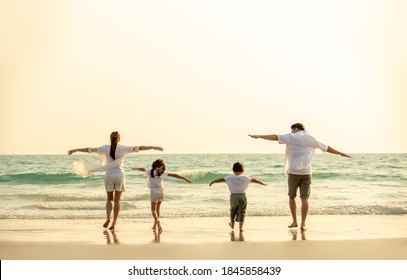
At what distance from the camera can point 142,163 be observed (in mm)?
53312

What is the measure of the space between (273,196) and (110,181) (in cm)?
1224

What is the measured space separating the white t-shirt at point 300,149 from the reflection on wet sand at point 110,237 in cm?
315

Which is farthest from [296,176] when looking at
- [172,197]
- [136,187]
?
[136,187]

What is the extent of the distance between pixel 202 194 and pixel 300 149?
41.3ft

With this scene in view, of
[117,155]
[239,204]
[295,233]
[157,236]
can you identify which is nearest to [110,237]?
[157,236]

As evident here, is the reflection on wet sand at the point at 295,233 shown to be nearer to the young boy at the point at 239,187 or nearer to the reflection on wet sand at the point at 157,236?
the young boy at the point at 239,187

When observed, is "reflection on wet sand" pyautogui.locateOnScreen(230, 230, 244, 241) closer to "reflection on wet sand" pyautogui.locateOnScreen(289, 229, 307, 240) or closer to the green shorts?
the green shorts

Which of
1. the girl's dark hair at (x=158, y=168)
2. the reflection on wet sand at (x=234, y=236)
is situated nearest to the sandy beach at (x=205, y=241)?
the reflection on wet sand at (x=234, y=236)

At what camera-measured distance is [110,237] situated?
34.2 ft

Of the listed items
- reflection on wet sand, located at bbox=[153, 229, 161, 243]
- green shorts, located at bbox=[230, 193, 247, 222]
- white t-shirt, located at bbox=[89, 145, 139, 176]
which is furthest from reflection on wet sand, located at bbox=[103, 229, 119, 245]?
green shorts, located at bbox=[230, 193, 247, 222]

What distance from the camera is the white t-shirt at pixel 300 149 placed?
1088 centimetres

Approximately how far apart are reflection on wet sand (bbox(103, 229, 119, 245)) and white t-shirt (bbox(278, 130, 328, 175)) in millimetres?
3146

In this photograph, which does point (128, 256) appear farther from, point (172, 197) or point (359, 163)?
point (359, 163)

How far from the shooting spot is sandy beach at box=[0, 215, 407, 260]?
8625mm
